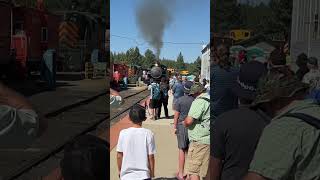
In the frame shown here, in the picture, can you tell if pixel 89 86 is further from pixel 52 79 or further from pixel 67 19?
pixel 67 19

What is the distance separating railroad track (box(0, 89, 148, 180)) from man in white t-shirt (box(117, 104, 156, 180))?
1361mm

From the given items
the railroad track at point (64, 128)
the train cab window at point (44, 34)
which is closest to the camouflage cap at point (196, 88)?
the railroad track at point (64, 128)

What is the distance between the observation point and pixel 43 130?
220 centimetres

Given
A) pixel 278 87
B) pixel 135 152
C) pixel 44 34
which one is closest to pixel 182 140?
pixel 135 152

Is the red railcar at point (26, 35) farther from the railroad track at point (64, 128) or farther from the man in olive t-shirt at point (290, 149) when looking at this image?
the man in olive t-shirt at point (290, 149)

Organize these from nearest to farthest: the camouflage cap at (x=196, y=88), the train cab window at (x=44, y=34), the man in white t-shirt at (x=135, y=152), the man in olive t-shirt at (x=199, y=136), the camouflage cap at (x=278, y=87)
Result: 1. the camouflage cap at (x=278, y=87)
2. the train cab window at (x=44, y=34)
3. the man in white t-shirt at (x=135, y=152)
4. the man in olive t-shirt at (x=199, y=136)
5. the camouflage cap at (x=196, y=88)

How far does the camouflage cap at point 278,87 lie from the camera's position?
1591 millimetres

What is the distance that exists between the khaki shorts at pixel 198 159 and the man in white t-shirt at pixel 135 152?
803 mm

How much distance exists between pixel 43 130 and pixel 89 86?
0.38m

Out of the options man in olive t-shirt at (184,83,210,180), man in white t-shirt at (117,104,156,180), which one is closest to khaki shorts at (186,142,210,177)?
man in olive t-shirt at (184,83,210,180)

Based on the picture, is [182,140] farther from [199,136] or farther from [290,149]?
[290,149]

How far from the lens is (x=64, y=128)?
2.35 m

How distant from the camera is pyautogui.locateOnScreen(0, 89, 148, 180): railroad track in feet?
7.42

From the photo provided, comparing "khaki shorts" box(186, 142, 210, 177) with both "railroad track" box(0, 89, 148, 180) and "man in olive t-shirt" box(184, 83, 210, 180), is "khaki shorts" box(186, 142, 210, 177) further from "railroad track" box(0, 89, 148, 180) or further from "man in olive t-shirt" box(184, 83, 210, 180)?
"railroad track" box(0, 89, 148, 180)
